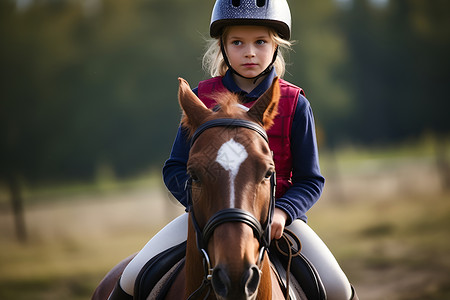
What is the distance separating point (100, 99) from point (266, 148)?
24.1 metres

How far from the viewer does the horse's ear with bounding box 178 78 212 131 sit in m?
2.87

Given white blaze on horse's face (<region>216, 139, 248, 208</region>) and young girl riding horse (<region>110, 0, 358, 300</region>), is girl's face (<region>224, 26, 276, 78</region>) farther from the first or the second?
white blaze on horse's face (<region>216, 139, 248, 208</region>)

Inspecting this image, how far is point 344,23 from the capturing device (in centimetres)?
3962

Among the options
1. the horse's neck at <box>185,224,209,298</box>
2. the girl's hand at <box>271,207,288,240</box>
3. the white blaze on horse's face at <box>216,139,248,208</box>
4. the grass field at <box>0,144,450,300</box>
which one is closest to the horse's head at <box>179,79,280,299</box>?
the white blaze on horse's face at <box>216,139,248,208</box>

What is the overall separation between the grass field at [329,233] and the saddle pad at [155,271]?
846cm

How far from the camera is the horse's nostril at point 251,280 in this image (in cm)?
239

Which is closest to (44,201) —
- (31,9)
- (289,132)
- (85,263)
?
(31,9)

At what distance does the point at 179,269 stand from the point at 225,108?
3.81ft

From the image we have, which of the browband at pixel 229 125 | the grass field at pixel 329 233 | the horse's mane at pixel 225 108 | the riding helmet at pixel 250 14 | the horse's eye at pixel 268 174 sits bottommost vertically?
the grass field at pixel 329 233

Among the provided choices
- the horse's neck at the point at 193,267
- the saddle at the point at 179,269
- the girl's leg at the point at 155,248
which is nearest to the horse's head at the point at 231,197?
the horse's neck at the point at 193,267

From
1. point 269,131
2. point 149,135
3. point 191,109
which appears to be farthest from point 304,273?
point 149,135

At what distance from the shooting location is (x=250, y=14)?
11.9 feet

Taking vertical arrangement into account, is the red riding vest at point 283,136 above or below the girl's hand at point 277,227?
above

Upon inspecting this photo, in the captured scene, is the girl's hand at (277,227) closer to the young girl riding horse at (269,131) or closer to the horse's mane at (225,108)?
the young girl riding horse at (269,131)
